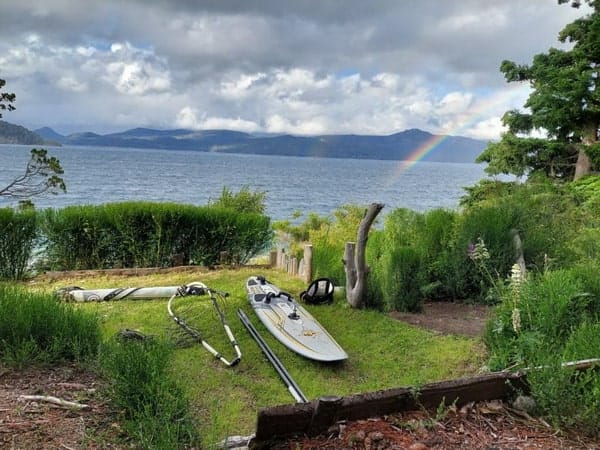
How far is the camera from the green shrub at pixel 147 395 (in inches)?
89.3

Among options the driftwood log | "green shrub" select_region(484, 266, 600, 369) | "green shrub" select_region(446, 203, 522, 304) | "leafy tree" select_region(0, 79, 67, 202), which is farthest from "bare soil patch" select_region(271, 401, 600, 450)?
"leafy tree" select_region(0, 79, 67, 202)

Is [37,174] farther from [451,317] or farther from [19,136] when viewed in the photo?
[19,136]

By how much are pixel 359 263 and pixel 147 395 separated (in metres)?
4.25

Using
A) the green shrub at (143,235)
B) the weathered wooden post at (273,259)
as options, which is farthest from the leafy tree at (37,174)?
the weathered wooden post at (273,259)

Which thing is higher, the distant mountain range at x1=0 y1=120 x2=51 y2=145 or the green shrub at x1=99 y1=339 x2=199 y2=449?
the distant mountain range at x1=0 y1=120 x2=51 y2=145

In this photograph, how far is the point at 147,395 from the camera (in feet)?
8.26

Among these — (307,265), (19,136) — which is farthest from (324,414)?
(19,136)

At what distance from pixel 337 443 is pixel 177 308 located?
459cm

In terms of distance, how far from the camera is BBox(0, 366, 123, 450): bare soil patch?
221 centimetres

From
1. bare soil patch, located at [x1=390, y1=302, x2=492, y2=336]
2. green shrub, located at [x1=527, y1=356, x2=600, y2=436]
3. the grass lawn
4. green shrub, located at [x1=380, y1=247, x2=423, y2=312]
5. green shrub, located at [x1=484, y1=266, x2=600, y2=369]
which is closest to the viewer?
green shrub, located at [x1=527, y1=356, x2=600, y2=436]

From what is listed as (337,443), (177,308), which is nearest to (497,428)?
(337,443)

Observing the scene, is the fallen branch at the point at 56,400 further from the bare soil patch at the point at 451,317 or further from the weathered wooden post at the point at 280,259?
the weathered wooden post at the point at 280,259

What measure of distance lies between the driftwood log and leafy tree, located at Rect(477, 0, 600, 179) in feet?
32.4

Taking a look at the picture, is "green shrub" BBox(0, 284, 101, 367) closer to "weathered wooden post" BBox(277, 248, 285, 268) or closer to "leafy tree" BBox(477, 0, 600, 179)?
"weathered wooden post" BBox(277, 248, 285, 268)
